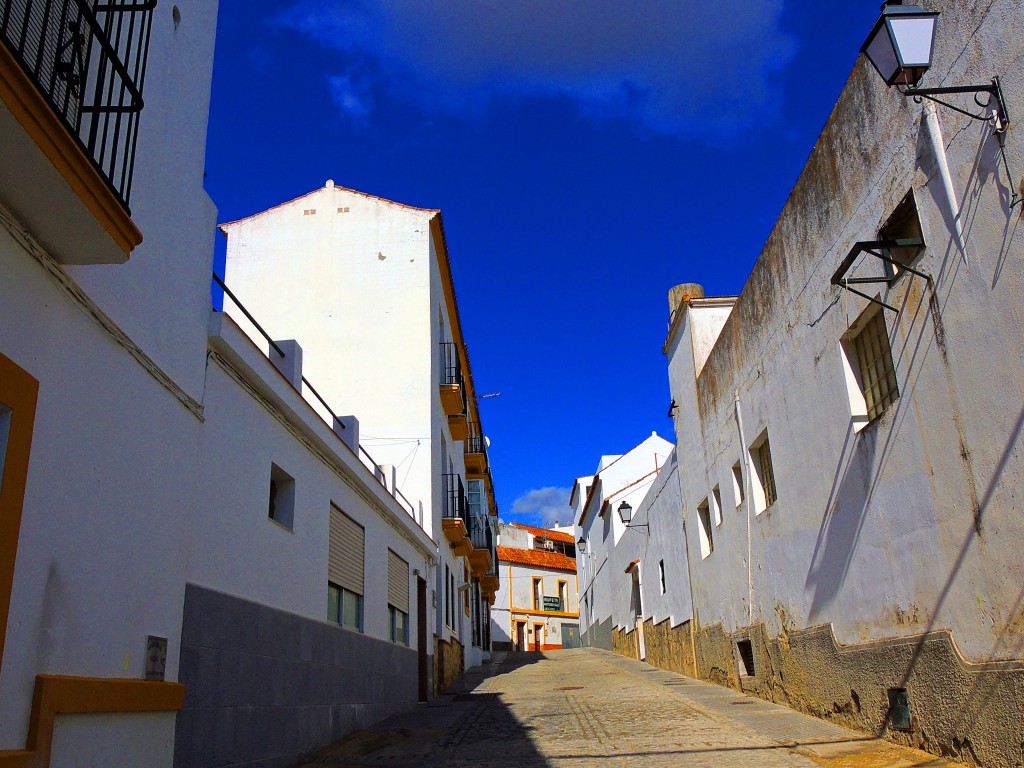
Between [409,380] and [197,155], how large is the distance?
9.91 metres

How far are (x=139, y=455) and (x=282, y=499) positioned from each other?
2913mm

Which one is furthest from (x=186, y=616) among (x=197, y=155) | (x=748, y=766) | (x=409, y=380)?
(x=409, y=380)

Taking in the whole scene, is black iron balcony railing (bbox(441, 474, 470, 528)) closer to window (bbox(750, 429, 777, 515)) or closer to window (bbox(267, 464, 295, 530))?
window (bbox(750, 429, 777, 515))

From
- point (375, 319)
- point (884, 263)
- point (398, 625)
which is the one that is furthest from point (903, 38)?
point (375, 319)

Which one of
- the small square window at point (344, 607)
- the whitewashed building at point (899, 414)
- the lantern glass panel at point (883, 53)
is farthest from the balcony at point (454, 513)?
the lantern glass panel at point (883, 53)

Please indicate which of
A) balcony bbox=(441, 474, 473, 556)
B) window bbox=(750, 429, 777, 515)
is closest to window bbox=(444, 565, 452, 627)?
balcony bbox=(441, 474, 473, 556)

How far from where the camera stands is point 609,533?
1196 inches

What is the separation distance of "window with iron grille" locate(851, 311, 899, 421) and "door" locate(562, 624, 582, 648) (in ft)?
132

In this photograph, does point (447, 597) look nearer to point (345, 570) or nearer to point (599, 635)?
point (345, 570)

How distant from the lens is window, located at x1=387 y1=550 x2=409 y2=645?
12188 millimetres

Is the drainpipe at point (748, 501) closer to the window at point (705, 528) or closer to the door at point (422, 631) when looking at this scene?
the window at point (705, 528)

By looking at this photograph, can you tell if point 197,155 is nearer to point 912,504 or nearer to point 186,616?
point 186,616

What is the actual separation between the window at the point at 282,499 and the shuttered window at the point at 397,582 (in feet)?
14.4

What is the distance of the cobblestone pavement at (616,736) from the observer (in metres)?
6.73
